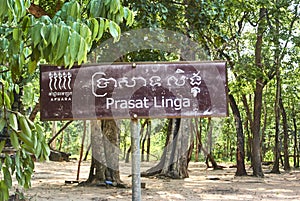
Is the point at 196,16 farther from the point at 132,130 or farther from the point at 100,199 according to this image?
the point at 100,199

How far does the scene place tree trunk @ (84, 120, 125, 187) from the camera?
9.51m

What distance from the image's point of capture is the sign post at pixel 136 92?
11.1 ft

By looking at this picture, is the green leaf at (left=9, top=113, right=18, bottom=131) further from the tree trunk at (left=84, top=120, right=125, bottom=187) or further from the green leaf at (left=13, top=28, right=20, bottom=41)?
the tree trunk at (left=84, top=120, right=125, bottom=187)

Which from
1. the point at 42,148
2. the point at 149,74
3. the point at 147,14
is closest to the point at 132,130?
the point at 149,74

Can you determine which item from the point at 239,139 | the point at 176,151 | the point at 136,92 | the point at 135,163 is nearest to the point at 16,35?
the point at 136,92

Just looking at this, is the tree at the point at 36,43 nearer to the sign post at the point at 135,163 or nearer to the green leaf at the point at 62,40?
the green leaf at the point at 62,40

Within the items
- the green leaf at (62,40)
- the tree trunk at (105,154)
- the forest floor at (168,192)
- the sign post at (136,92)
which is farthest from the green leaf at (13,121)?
the tree trunk at (105,154)

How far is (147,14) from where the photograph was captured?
18.5 ft

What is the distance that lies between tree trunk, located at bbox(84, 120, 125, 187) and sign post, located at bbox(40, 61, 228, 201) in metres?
6.18

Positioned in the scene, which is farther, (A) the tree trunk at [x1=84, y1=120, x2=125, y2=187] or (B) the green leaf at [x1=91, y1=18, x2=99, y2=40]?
(A) the tree trunk at [x1=84, y1=120, x2=125, y2=187]

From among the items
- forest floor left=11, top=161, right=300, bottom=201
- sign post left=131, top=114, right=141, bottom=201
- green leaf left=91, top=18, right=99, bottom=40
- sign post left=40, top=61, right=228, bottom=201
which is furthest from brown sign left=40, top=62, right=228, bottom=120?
forest floor left=11, top=161, right=300, bottom=201

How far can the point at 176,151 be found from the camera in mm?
12289

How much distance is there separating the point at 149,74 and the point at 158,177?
8.92 m

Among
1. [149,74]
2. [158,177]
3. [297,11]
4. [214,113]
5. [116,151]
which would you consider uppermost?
[297,11]
